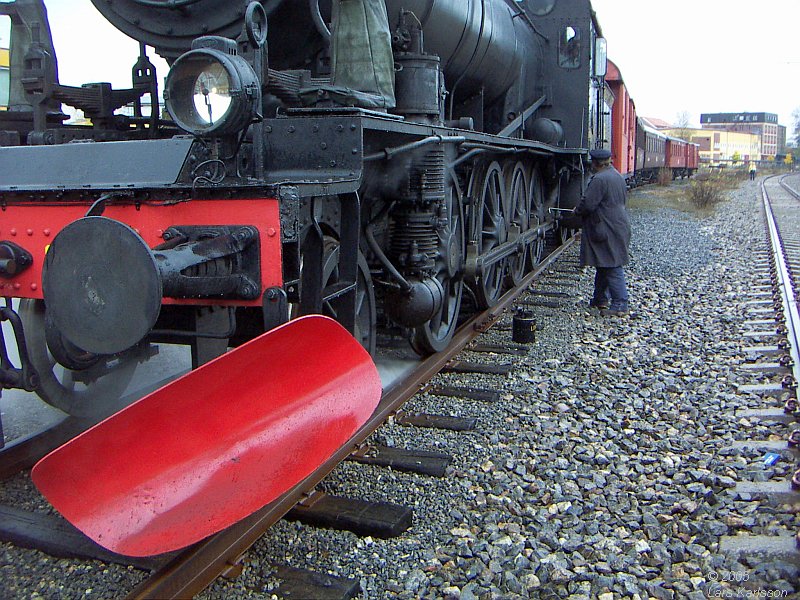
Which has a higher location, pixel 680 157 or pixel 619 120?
pixel 680 157

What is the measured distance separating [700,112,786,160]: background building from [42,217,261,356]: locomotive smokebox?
12185cm

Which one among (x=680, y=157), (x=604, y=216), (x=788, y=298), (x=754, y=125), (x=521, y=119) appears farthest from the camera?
(x=754, y=125)

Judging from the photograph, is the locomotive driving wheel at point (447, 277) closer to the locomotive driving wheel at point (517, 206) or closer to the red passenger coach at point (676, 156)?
the locomotive driving wheel at point (517, 206)

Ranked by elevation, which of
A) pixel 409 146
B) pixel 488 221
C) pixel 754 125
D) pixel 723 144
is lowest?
pixel 488 221

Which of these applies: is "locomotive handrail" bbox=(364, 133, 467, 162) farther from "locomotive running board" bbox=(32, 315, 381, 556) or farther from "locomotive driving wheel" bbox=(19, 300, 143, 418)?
"locomotive driving wheel" bbox=(19, 300, 143, 418)

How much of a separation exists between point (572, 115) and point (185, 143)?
6583mm

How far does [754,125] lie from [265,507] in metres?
126

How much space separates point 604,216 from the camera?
275 inches

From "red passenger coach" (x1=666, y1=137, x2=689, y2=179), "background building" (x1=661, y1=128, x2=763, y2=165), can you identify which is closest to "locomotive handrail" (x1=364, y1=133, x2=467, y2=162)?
"red passenger coach" (x1=666, y1=137, x2=689, y2=179)

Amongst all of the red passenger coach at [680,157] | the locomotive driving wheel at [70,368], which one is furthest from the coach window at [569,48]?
the red passenger coach at [680,157]

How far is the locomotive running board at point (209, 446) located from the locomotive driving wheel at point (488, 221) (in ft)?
9.55

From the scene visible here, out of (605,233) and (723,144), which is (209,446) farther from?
(723,144)

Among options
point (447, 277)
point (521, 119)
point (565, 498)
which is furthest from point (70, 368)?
point (521, 119)

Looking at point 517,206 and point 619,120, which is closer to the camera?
point 517,206
